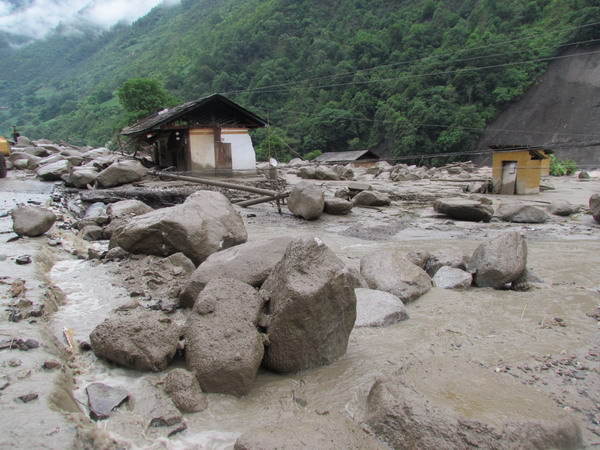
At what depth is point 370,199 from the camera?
47.0 ft

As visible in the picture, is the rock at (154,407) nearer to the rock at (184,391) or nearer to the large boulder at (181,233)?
the rock at (184,391)

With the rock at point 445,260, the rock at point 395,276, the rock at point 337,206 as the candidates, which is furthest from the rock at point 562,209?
the rock at point 395,276

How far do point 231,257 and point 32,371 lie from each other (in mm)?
2292

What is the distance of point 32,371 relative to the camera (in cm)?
325

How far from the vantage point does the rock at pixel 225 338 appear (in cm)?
346

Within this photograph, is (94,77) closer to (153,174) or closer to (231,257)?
(153,174)

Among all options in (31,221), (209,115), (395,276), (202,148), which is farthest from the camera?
(209,115)

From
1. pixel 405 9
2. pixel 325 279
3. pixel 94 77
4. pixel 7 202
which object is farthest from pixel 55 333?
pixel 94 77

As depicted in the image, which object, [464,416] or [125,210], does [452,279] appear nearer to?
[464,416]

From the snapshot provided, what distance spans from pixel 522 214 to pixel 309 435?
10.8m

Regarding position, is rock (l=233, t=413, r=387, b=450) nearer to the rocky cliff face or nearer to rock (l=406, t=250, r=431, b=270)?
rock (l=406, t=250, r=431, b=270)

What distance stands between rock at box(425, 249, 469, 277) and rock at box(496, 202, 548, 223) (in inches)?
224

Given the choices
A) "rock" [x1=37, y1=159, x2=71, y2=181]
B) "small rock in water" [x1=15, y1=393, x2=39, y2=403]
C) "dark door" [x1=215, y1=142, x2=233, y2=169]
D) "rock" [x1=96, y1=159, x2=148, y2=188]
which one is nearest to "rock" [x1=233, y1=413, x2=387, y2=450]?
"small rock in water" [x1=15, y1=393, x2=39, y2=403]

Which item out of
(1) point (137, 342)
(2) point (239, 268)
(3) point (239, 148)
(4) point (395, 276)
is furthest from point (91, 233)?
(3) point (239, 148)
